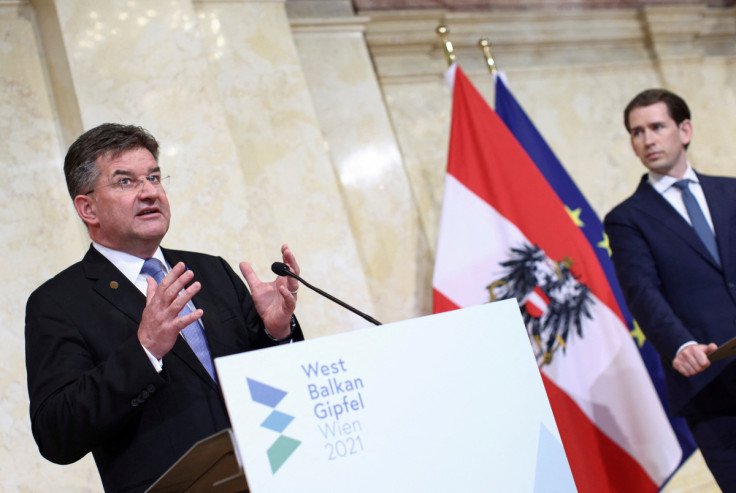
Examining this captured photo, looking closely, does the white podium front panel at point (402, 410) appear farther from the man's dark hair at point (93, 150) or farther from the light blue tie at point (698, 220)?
the light blue tie at point (698, 220)

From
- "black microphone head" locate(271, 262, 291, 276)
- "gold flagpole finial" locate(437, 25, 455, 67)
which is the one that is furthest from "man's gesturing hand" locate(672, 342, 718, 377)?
"gold flagpole finial" locate(437, 25, 455, 67)

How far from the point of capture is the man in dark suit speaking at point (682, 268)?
3064 mm

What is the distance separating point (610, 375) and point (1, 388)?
2.77m

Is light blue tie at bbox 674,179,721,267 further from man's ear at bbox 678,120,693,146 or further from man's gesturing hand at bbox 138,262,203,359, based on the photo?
man's gesturing hand at bbox 138,262,203,359

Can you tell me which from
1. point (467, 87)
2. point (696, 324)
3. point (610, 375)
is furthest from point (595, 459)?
point (467, 87)

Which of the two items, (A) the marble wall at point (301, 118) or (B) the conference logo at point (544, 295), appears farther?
(B) the conference logo at point (544, 295)

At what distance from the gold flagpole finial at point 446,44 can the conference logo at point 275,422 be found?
344cm

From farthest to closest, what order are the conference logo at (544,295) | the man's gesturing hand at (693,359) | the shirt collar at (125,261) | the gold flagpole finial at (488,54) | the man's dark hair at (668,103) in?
1. the gold flagpole finial at (488,54)
2. the conference logo at (544,295)
3. the man's dark hair at (668,103)
4. the man's gesturing hand at (693,359)
5. the shirt collar at (125,261)

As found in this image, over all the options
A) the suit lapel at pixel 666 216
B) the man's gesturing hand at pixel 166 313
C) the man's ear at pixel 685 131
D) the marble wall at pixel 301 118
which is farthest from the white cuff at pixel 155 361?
the man's ear at pixel 685 131

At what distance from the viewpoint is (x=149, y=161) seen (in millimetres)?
2320

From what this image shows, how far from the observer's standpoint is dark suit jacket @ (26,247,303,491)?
1857 mm

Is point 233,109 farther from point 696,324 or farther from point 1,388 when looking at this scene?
point 696,324

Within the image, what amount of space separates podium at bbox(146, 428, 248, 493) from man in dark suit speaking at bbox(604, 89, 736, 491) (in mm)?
1798

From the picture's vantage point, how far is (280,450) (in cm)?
A: 151
